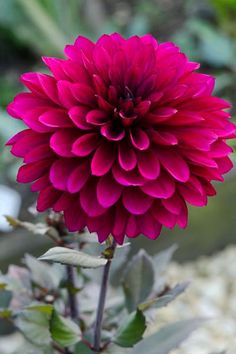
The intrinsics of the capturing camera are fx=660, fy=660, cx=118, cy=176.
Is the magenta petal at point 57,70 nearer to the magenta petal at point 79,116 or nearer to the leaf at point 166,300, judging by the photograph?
the magenta petal at point 79,116

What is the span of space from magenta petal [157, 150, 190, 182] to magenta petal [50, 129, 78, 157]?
82 mm

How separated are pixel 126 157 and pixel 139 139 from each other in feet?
0.07

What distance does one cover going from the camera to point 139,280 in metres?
0.90

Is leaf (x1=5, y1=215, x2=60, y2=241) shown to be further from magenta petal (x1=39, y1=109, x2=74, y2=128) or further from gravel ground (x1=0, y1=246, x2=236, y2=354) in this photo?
gravel ground (x1=0, y1=246, x2=236, y2=354)

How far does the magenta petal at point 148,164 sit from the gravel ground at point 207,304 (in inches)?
41.1

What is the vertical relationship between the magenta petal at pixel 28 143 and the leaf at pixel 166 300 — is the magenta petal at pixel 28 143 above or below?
above

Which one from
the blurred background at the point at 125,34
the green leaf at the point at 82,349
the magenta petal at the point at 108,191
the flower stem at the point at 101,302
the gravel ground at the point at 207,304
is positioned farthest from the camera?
the blurred background at the point at 125,34

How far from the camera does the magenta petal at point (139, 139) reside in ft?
1.96

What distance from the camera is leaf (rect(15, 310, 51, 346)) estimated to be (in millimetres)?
824

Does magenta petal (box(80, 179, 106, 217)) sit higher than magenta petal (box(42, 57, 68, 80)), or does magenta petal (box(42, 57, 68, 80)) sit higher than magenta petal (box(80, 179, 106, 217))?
magenta petal (box(42, 57, 68, 80))

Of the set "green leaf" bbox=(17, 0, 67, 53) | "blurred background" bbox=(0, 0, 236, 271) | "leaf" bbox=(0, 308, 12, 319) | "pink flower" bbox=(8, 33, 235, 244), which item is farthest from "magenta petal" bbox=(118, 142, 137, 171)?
"green leaf" bbox=(17, 0, 67, 53)

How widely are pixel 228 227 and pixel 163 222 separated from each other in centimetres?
144

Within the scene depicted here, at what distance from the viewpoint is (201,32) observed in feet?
8.07

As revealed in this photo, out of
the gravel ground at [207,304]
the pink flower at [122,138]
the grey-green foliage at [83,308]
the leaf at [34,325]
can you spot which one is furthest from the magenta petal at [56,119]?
the gravel ground at [207,304]
